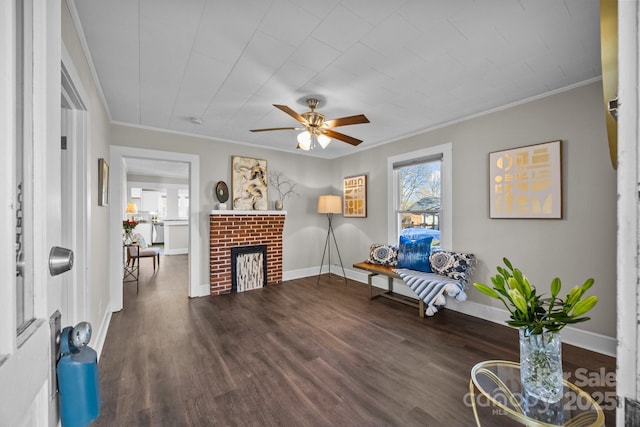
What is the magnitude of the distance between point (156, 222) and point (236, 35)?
9.47 meters

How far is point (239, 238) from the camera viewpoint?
438 centimetres

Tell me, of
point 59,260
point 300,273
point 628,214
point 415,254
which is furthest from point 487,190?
point 59,260

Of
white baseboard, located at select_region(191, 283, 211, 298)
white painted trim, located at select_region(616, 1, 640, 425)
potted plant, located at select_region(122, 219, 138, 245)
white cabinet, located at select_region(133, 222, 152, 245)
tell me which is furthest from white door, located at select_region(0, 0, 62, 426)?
white cabinet, located at select_region(133, 222, 152, 245)

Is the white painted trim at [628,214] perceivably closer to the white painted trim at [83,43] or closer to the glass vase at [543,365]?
the glass vase at [543,365]

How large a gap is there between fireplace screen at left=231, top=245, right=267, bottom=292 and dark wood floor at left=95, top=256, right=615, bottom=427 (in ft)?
2.10

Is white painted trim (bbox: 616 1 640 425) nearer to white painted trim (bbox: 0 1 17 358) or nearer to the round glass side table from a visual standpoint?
the round glass side table

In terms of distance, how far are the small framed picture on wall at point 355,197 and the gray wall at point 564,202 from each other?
4.39 ft

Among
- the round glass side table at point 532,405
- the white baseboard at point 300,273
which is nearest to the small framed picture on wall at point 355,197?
the white baseboard at point 300,273

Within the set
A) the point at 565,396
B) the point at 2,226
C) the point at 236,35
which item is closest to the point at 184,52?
the point at 236,35

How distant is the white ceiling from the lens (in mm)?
1654

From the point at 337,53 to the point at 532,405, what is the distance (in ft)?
7.75

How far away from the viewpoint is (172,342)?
2.64m

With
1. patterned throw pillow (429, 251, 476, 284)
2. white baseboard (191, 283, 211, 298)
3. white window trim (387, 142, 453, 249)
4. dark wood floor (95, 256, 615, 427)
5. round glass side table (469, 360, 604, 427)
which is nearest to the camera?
round glass side table (469, 360, 604, 427)

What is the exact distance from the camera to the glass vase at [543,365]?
1162mm
